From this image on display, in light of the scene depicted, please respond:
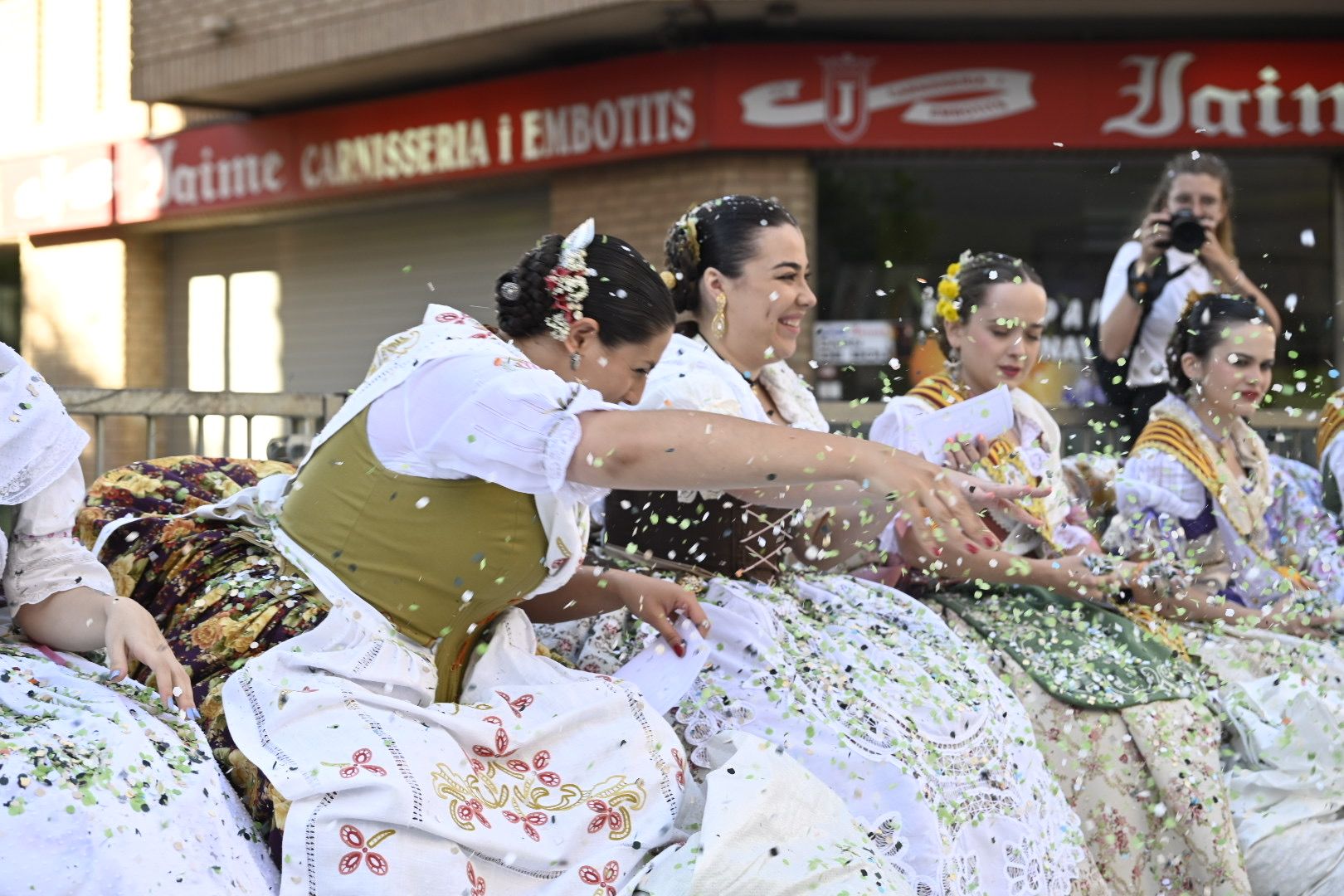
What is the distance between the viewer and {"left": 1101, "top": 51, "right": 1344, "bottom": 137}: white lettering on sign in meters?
9.95

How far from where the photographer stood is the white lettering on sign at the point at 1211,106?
995 centimetres

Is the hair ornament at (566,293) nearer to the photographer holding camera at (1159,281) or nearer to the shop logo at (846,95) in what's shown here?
the photographer holding camera at (1159,281)

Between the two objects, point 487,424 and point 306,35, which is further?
point 306,35

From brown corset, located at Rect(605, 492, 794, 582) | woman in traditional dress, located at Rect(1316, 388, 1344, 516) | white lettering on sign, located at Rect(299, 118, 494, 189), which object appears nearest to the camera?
brown corset, located at Rect(605, 492, 794, 582)

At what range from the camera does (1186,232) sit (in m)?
6.21

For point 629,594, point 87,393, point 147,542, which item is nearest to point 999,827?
point 629,594

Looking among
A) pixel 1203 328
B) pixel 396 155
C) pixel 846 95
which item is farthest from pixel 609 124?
pixel 1203 328

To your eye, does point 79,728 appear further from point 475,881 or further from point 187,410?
point 187,410

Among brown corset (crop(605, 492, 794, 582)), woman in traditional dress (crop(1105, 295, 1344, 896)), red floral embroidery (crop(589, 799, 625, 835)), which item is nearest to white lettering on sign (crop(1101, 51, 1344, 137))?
woman in traditional dress (crop(1105, 295, 1344, 896))

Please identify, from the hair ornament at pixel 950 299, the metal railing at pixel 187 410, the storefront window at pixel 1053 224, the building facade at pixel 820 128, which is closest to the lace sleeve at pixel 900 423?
the hair ornament at pixel 950 299

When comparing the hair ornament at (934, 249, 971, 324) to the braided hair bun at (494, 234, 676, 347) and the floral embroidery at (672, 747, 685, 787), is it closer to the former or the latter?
the braided hair bun at (494, 234, 676, 347)

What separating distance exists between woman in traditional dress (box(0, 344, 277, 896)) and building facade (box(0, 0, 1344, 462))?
7.20m

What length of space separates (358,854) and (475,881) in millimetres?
193

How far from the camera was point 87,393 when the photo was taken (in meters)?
5.21
